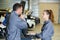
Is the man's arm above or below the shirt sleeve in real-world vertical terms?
above

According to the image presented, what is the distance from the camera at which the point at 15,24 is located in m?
3.82

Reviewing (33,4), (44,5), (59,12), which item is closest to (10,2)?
(33,4)

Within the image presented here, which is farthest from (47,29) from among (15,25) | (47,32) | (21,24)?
(15,25)

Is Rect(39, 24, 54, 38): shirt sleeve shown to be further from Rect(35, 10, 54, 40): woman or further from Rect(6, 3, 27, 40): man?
Rect(6, 3, 27, 40): man

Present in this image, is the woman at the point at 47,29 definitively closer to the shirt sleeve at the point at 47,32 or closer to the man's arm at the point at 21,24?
the shirt sleeve at the point at 47,32

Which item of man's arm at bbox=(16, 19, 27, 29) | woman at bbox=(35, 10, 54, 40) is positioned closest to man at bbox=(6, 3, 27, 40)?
man's arm at bbox=(16, 19, 27, 29)

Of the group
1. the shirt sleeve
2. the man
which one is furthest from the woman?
the man

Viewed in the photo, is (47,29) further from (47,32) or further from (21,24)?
(21,24)

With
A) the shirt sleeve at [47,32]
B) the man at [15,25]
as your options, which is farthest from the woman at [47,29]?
the man at [15,25]

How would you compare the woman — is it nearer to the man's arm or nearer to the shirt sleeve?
the shirt sleeve

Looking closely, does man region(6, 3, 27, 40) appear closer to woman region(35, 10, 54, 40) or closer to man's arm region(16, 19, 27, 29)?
man's arm region(16, 19, 27, 29)

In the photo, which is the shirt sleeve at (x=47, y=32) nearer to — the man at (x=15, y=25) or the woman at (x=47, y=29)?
the woman at (x=47, y=29)

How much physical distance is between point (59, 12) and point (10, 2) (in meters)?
3.51

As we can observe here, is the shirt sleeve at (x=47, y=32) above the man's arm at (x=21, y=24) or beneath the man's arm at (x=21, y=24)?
beneath
